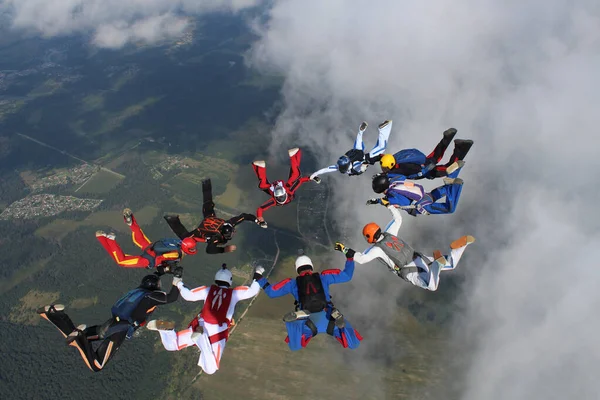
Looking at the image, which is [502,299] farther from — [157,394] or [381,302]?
[157,394]

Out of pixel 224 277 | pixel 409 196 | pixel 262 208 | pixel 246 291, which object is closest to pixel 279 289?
pixel 246 291

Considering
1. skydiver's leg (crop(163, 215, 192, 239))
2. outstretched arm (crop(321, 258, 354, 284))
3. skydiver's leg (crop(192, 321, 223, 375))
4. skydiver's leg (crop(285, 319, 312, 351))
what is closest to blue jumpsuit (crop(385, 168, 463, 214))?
outstretched arm (crop(321, 258, 354, 284))

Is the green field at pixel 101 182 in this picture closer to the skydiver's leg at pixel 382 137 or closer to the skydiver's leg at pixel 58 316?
the skydiver's leg at pixel 58 316

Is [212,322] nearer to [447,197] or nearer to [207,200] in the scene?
[207,200]

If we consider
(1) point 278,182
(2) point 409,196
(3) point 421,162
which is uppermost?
(3) point 421,162

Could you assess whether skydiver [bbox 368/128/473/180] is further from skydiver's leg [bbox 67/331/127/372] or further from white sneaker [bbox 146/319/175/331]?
skydiver's leg [bbox 67/331/127/372]

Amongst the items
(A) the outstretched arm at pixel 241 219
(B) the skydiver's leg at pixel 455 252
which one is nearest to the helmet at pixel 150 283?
(A) the outstretched arm at pixel 241 219
